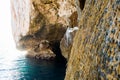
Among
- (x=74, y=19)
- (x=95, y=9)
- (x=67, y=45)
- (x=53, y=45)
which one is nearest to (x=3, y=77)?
(x=67, y=45)

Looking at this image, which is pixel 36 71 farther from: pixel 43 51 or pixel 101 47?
pixel 101 47

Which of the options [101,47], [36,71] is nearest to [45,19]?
[36,71]

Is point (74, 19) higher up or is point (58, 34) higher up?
point (74, 19)

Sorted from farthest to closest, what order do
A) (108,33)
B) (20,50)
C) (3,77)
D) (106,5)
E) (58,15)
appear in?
1. (20,50)
2. (58,15)
3. (3,77)
4. (106,5)
5. (108,33)

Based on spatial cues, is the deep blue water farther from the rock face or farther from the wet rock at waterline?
the rock face

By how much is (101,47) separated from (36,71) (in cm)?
4199

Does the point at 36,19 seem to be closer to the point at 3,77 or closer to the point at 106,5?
the point at 3,77

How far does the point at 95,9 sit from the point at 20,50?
2612 inches

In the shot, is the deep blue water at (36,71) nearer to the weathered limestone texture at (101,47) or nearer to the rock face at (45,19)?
the rock face at (45,19)

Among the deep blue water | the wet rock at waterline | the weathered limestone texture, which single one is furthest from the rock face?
the weathered limestone texture

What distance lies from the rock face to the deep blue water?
6551 millimetres

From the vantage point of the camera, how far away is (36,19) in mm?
59656

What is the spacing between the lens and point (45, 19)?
5916 cm

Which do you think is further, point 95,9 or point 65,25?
point 65,25
